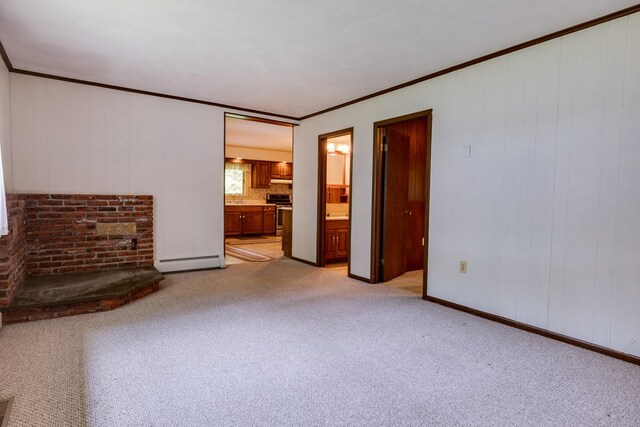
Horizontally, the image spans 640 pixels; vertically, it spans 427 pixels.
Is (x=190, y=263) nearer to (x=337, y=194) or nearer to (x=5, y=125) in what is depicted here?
(x=5, y=125)

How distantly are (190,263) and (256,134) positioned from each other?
3.58 metres

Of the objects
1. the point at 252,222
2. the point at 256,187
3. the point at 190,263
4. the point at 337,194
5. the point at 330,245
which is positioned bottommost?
the point at 190,263

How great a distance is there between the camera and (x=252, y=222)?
928 centimetres

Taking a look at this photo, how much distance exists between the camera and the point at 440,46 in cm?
302

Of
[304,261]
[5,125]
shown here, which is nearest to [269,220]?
[304,261]

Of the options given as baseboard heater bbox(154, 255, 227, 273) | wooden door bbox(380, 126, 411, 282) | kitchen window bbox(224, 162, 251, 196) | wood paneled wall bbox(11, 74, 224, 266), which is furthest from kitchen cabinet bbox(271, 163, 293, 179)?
wooden door bbox(380, 126, 411, 282)

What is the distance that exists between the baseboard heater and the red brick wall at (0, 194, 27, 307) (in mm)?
1460

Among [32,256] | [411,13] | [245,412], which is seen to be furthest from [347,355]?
[32,256]

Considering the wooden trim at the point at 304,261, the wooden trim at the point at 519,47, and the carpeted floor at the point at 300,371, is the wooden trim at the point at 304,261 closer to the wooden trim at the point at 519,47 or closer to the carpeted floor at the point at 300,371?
the carpeted floor at the point at 300,371

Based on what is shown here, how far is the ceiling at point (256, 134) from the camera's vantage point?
6.53 meters

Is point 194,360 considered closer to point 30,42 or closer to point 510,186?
point 510,186

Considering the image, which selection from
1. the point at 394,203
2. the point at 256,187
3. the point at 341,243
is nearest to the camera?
the point at 394,203

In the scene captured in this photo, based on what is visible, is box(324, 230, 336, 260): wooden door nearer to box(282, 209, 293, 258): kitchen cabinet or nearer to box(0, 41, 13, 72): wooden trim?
box(282, 209, 293, 258): kitchen cabinet

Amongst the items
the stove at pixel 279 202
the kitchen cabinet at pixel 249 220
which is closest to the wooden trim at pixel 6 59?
the kitchen cabinet at pixel 249 220
